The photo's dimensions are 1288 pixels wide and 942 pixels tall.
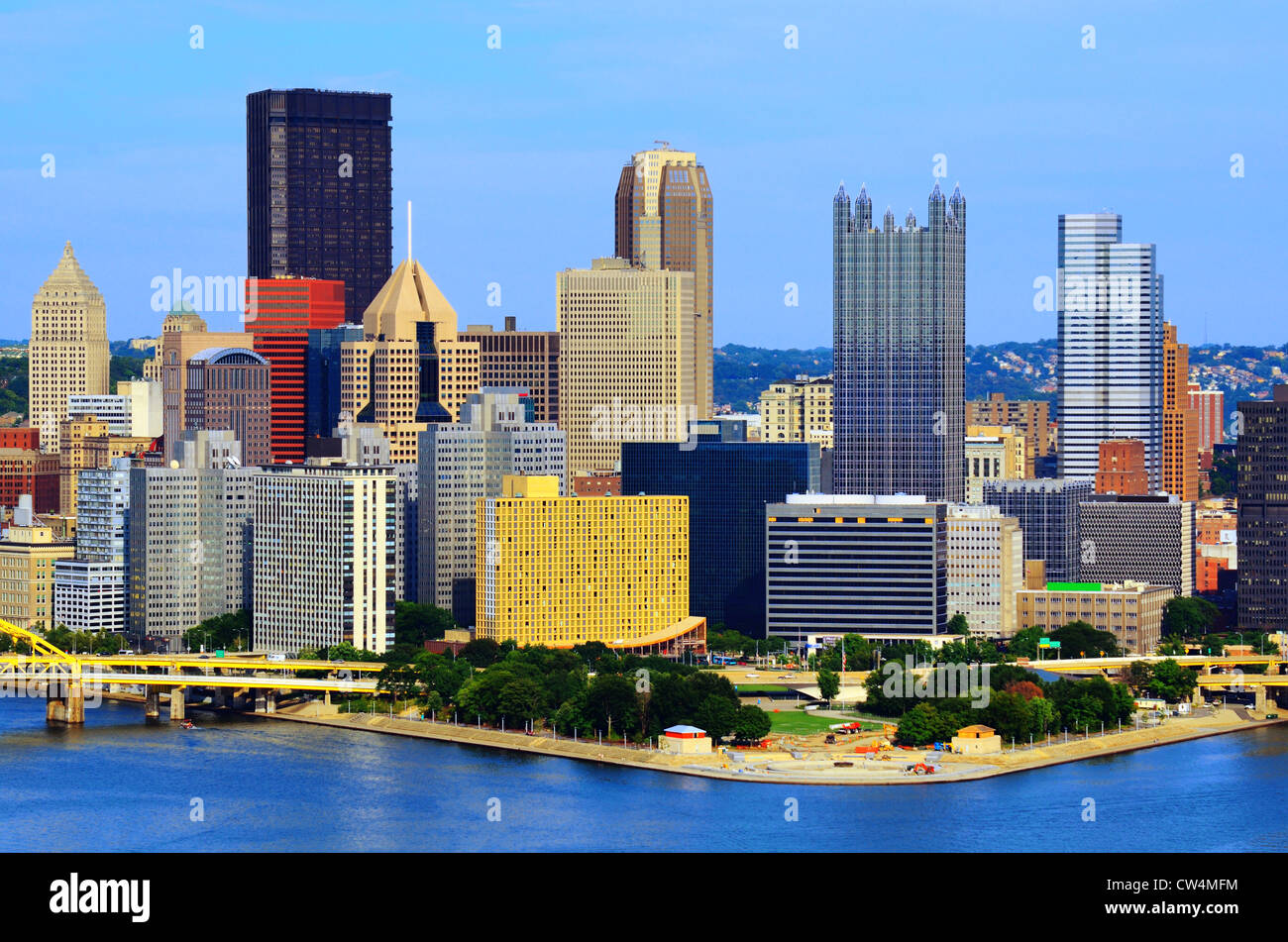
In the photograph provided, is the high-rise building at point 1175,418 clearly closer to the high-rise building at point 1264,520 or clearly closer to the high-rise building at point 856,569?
the high-rise building at point 1264,520

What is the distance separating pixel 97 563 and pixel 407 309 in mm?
34353

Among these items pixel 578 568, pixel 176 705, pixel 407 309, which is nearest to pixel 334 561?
pixel 578 568

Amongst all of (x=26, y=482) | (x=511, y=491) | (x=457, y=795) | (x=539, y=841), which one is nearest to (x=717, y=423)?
(x=511, y=491)

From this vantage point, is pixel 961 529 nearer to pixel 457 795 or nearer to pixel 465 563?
pixel 465 563

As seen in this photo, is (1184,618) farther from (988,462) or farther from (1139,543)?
(988,462)

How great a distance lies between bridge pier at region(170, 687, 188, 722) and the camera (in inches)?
2899

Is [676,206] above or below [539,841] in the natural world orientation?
above

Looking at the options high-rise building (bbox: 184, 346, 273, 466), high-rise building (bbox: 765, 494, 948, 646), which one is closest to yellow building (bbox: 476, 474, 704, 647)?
high-rise building (bbox: 765, 494, 948, 646)

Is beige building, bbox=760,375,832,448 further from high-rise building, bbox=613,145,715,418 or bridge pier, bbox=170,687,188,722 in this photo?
bridge pier, bbox=170,687,188,722

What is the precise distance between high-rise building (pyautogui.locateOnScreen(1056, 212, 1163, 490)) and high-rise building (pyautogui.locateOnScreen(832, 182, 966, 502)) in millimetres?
33794

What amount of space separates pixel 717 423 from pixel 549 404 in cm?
2352

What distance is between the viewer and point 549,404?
136375mm
